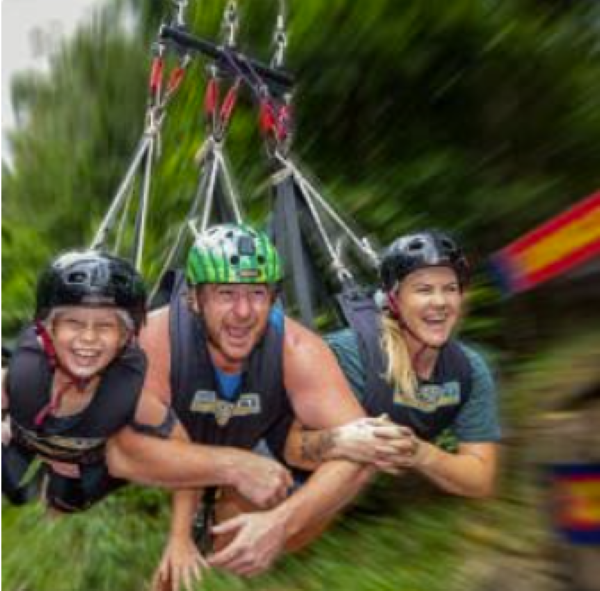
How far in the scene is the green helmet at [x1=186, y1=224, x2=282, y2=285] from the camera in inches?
89.3

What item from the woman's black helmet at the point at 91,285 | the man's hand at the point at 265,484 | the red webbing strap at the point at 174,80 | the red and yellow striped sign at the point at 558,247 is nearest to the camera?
the red and yellow striped sign at the point at 558,247

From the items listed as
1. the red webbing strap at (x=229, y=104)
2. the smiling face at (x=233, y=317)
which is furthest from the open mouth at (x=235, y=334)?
the red webbing strap at (x=229, y=104)

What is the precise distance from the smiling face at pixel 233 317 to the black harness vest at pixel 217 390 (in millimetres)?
16

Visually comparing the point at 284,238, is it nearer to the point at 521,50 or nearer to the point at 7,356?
the point at 7,356

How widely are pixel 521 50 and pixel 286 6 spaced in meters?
0.54

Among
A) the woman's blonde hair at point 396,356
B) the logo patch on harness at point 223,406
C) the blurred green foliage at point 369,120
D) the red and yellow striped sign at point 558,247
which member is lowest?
the logo patch on harness at point 223,406

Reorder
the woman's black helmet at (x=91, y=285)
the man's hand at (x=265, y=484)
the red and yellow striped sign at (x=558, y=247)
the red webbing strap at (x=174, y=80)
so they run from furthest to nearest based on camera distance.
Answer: the red webbing strap at (x=174, y=80)
the man's hand at (x=265, y=484)
the woman's black helmet at (x=91, y=285)
the red and yellow striped sign at (x=558, y=247)

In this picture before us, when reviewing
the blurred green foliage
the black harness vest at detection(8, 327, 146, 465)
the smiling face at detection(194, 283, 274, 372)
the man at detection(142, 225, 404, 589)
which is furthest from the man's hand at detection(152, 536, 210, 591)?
the blurred green foliage

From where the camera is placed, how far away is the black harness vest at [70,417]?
88.6 inches

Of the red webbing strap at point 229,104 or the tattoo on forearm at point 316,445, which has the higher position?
the red webbing strap at point 229,104

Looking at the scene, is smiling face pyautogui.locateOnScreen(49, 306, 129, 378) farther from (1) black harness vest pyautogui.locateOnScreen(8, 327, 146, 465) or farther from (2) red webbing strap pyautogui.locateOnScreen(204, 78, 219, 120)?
(2) red webbing strap pyautogui.locateOnScreen(204, 78, 219, 120)

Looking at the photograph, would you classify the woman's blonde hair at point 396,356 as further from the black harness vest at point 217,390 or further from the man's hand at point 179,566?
the man's hand at point 179,566

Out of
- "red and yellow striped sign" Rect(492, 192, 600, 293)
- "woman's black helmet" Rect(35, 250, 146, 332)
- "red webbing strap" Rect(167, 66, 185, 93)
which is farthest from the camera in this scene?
"red webbing strap" Rect(167, 66, 185, 93)

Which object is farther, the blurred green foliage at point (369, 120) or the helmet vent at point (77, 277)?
the blurred green foliage at point (369, 120)
